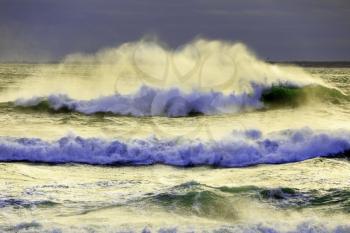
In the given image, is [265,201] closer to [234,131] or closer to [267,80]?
[234,131]

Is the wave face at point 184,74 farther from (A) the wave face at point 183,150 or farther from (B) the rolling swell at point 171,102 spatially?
(A) the wave face at point 183,150

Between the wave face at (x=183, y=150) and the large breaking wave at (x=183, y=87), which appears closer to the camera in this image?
the wave face at (x=183, y=150)

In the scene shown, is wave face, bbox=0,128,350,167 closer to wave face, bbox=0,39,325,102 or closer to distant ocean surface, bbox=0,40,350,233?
distant ocean surface, bbox=0,40,350,233

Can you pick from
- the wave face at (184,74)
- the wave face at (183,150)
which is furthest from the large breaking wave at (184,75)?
the wave face at (183,150)

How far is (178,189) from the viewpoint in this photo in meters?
12.3

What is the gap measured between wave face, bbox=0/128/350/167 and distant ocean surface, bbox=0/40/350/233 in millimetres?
35

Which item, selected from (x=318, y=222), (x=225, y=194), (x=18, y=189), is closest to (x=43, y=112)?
(x=18, y=189)

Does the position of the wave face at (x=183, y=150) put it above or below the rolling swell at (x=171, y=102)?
below

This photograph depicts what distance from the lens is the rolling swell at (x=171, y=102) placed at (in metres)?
25.0

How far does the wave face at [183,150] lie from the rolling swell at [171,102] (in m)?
6.99

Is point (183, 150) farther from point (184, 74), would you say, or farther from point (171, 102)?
point (184, 74)

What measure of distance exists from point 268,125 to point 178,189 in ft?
30.4

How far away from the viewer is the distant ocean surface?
430 inches

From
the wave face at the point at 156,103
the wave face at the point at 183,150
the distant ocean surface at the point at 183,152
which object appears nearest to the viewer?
the distant ocean surface at the point at 183,152
